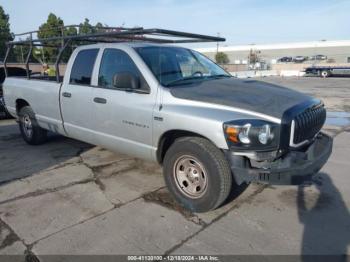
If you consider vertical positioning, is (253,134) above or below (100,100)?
below

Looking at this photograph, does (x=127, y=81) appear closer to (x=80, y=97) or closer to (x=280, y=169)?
(x=80, y=97)

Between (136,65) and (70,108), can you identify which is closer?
(136,65)

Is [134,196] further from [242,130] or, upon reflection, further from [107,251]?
[242,130]

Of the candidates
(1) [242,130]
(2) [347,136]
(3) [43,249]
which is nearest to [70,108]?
(3) [43,249]

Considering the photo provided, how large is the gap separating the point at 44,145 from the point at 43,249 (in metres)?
4.11

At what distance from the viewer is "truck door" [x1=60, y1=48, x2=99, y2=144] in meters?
4.86

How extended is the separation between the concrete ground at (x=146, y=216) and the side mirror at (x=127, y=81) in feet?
4.64

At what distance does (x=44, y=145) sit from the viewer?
6.75 m

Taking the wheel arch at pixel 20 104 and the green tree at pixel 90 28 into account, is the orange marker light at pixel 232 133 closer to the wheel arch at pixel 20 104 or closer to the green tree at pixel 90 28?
the green tree at pixel 90 28

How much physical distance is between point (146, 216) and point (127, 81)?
1.67 metres

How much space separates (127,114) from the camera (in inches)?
167

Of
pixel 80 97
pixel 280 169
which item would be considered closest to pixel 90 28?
pixel 80 97

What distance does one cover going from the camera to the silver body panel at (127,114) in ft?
11.1

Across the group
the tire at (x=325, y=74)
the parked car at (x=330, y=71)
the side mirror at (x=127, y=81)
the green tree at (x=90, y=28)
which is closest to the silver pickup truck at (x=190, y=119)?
the side mirror at (x=127, y=81)
